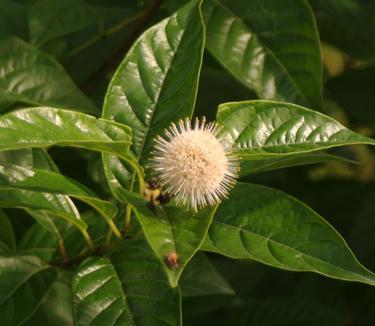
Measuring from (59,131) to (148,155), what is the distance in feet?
0.83

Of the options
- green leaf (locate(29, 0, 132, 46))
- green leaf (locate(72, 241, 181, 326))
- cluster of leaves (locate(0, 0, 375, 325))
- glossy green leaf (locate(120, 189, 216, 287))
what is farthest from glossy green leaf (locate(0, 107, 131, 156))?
green leaf (locate(29, 0, 132, 46))

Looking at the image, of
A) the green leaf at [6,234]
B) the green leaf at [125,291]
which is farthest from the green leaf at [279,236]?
the green leaf at [6,234]

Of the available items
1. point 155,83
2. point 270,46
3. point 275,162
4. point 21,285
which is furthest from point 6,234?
point 270,46

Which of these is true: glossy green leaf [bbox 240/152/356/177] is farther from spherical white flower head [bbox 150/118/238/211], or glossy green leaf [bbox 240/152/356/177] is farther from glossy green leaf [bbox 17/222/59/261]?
glossy green leaf [bbox 17/222/59/261]

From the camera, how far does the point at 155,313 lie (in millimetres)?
1226

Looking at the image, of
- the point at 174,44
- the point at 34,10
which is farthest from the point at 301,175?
the point at 174,44

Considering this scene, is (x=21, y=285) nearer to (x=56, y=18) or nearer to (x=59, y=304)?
(x=59, y=304)

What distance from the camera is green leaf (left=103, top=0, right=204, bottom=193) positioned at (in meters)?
1.35

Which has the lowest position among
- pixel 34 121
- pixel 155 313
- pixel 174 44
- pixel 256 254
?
pixel 155 313

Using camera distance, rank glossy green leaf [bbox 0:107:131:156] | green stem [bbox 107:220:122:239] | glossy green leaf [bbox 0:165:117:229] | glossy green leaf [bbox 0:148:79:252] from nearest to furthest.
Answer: glossy green leaf [bbox 0:107:131:156] < glossy green leaf [bbox 0:165:117:229] < green stem [bbox 107:220:122:239] < glossy green leaf [bbox 0:148:79:252]

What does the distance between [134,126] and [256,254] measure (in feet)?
1.07

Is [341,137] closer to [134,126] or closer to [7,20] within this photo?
[134,126]

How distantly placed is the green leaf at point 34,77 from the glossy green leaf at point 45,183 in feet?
1.51

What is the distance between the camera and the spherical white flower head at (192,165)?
1.26 m
